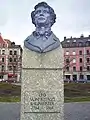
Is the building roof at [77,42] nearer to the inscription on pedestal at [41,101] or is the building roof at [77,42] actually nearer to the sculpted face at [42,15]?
the sculpted face at [42,15]

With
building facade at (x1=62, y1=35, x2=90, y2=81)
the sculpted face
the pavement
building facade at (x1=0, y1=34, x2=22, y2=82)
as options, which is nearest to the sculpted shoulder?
the sculpted face

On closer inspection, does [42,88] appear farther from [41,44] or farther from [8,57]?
[8,57]

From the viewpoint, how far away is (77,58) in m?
92.1

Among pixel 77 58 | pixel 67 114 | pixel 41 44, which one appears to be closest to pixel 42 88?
pixel 41 44

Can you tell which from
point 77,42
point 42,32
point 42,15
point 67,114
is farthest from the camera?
point 77,42

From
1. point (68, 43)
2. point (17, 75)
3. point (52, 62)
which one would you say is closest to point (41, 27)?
point (52, 62)

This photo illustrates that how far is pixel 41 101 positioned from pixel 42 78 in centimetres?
57

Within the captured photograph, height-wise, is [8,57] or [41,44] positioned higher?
[8,57]

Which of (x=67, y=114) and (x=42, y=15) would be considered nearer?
(x=42, y=15)

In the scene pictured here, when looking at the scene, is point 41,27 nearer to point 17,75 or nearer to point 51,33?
point 51,33

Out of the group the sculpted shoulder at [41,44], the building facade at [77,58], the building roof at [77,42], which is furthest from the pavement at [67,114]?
the building roof at [77,42]

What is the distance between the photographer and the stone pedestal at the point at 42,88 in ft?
21.9

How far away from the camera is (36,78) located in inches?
264

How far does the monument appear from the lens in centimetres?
669
